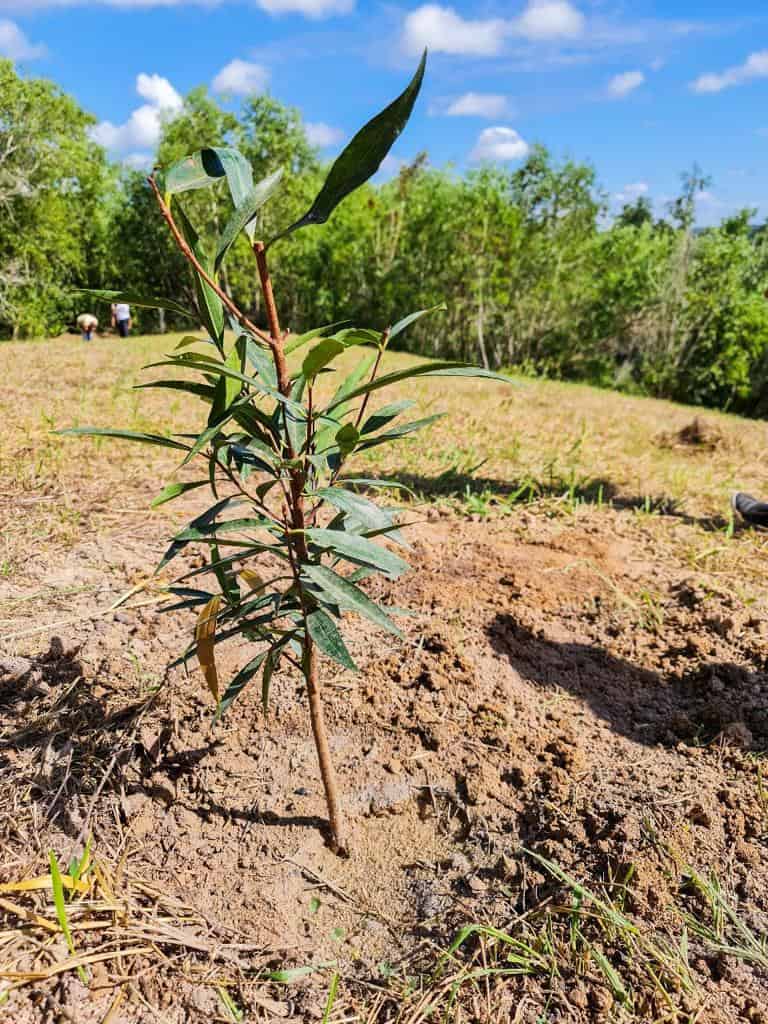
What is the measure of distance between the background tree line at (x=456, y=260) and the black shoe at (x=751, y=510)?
34.5 feet

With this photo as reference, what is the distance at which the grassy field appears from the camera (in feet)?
4.22

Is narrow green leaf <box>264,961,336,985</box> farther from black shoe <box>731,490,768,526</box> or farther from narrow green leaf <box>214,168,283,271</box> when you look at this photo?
black shoe <box>731,490,768,526</box>

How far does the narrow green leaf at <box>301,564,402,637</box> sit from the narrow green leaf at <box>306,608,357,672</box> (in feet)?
0.16

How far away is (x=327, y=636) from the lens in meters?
1.16

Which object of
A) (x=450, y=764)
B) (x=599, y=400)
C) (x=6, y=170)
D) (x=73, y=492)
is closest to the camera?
(x=450, y=764)

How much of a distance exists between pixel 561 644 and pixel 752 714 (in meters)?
0.58

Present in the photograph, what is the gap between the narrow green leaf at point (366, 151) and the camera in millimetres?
856

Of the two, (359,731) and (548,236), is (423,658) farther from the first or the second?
(548,236)

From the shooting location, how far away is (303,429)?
1243 mm

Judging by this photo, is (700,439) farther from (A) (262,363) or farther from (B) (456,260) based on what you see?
(B) (456,260)

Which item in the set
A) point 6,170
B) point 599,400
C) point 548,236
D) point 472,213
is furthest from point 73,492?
point 6,170

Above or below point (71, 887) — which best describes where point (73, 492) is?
above

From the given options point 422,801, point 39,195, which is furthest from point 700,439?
point 39,195

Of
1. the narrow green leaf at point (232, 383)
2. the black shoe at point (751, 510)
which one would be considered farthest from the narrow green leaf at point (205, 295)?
the black shoe at point (751, 510)
